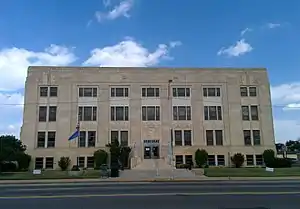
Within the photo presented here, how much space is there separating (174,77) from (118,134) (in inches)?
472

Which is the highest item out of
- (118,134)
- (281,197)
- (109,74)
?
(109,74)

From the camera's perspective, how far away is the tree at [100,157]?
44.3 metres

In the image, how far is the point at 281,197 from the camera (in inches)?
482

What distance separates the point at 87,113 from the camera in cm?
4781

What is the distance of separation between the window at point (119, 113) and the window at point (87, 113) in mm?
2481

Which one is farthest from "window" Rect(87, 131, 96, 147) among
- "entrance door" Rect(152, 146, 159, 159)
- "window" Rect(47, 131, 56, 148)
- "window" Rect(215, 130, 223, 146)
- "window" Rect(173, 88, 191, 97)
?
"window" Rect(215, 130, 223, 146)

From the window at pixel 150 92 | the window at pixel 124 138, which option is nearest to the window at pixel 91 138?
the window at pixel 124 138

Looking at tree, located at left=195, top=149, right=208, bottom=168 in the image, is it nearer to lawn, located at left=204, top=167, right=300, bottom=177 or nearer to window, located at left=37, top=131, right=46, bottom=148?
lawn, located at left=204, top=167, right=300, bottom=177

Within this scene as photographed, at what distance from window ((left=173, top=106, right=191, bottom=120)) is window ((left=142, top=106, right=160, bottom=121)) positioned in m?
2.54

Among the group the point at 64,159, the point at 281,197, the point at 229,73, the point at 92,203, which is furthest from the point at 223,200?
the point at 229,73

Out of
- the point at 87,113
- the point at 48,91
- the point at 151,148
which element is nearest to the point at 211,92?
the point at 151,148

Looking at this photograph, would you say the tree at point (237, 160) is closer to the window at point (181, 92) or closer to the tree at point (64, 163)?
the window at point (181, 92)

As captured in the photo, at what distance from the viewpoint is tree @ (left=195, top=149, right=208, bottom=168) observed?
149 ft

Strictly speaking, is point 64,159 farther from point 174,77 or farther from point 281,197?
point 281,197
